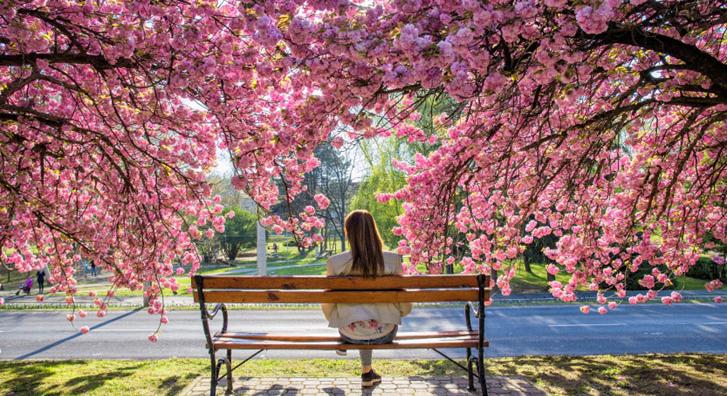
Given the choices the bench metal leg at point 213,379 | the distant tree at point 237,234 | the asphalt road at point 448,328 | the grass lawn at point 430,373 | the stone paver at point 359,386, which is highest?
the distant tree at point 237,234

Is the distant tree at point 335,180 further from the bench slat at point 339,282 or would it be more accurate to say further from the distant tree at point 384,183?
the bench slat at point 339,282

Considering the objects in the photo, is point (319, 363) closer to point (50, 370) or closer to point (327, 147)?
point (50, 370)

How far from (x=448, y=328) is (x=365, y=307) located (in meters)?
8.25

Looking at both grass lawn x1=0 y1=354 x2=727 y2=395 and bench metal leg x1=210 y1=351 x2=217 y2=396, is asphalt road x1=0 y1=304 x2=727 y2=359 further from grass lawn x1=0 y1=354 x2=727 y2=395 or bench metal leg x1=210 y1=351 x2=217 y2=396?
bench metal leg x1=210 y1=351 x2=217 y2=396

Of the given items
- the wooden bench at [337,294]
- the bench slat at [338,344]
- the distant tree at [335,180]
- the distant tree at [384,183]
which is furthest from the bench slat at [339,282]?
the distant tree at [335,180]

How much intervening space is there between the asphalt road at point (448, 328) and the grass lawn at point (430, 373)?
1808 millimetres

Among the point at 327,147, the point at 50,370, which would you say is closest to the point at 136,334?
the point at 50,370

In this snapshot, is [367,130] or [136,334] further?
[136,334]

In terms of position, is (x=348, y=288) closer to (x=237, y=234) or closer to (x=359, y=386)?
(x=359, y=386)

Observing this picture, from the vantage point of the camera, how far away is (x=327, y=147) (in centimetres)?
4112

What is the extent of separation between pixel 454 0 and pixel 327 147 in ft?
125

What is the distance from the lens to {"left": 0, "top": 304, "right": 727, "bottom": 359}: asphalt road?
9.52 m

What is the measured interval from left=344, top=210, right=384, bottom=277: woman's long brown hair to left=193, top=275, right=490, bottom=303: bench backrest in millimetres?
125

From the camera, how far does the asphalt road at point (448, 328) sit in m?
9.52
